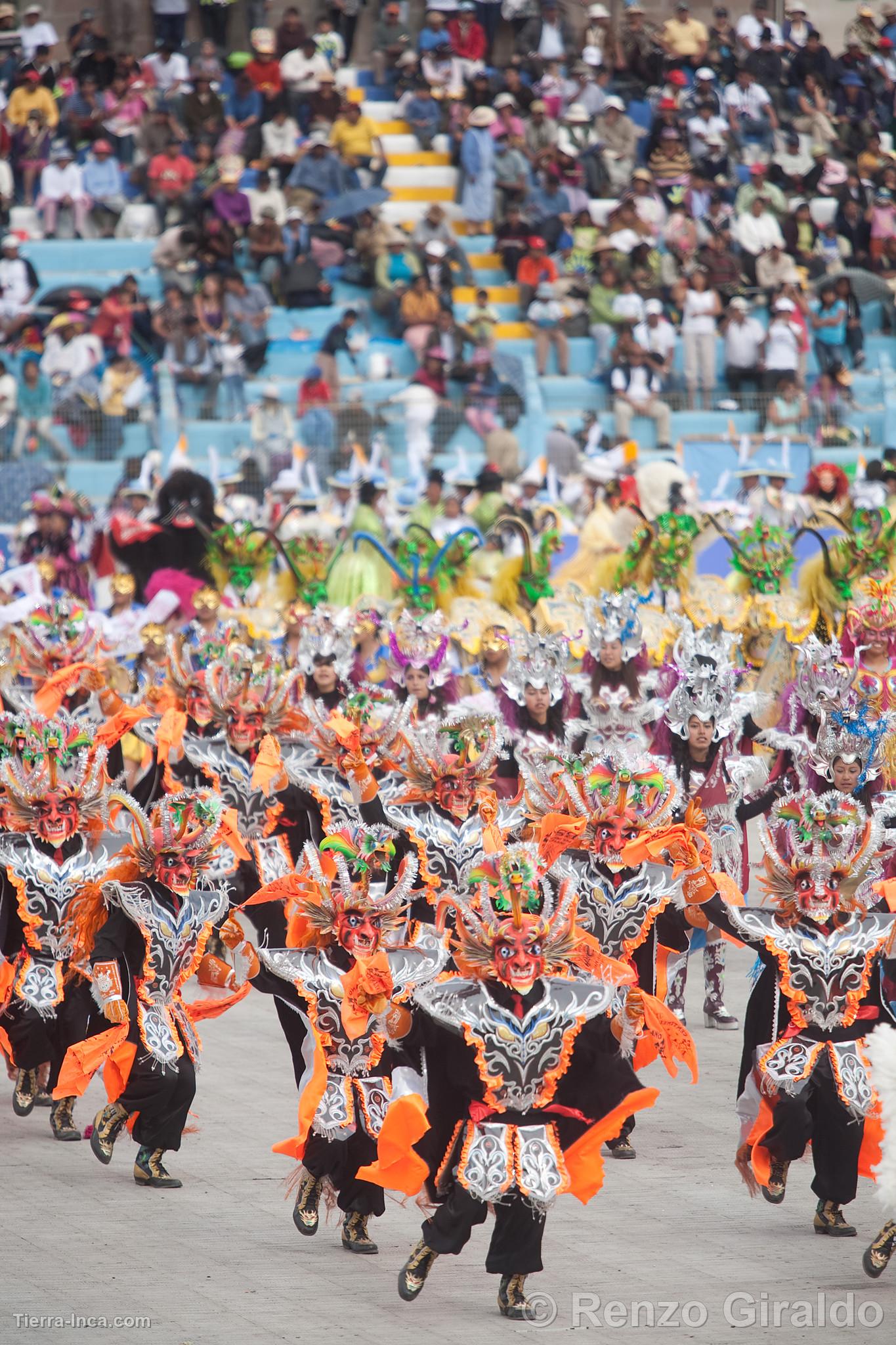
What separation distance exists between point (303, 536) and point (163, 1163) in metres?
8.74

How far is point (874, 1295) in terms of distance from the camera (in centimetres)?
653

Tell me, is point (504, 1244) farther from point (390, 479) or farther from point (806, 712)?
point (390, 479)

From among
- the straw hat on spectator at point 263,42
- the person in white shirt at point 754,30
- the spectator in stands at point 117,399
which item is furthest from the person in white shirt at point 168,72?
the person in white shirt at point 754,30

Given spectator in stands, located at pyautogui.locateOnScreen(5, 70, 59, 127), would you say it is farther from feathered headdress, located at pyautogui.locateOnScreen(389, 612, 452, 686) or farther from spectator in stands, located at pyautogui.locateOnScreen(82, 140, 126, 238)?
feathered headdress, located at pyautogui.locateOnScreen(389, 612, 452, 686)

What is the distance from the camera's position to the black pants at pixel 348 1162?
6.99 m

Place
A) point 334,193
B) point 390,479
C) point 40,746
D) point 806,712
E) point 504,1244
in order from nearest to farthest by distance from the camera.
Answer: point 504,1244
point 40,746
point 806,712
point 390,479
point 334,193

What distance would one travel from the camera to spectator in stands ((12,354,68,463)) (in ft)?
62.3

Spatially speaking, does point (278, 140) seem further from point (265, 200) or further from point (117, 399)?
point (117, 399)

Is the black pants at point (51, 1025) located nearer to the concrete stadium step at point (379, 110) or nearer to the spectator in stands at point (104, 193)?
the spectator in stands at point (104, 193)

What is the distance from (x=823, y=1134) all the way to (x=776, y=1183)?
0.32 m

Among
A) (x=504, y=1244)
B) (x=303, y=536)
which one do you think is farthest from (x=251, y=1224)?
(x=303, y=536)

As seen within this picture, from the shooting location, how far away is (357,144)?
23.4 metres

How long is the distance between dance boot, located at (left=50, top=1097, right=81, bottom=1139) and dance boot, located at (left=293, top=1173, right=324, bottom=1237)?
161cm
